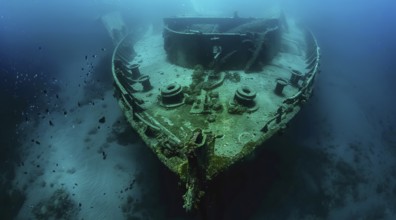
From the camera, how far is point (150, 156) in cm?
1014

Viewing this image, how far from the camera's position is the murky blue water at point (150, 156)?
849cm

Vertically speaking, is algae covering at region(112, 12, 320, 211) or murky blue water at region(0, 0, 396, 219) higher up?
algae covering at region(112, 12, 320, 211)

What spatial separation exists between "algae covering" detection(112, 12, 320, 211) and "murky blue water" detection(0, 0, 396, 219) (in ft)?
2.70

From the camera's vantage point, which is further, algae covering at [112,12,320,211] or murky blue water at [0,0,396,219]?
murky blue water at [0,0,396,219]

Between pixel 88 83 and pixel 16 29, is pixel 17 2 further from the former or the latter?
pixel 88 83

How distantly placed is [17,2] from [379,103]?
125ft

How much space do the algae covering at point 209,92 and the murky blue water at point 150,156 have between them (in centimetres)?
82

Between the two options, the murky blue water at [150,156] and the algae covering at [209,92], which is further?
the murky blue water at [150,156]

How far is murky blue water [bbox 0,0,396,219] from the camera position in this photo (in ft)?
27.9

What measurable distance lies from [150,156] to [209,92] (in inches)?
148

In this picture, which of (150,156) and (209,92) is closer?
(209,92)

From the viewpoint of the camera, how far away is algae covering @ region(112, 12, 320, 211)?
5523 mm

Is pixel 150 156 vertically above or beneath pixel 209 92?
beneath

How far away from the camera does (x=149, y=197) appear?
28.7 feet
